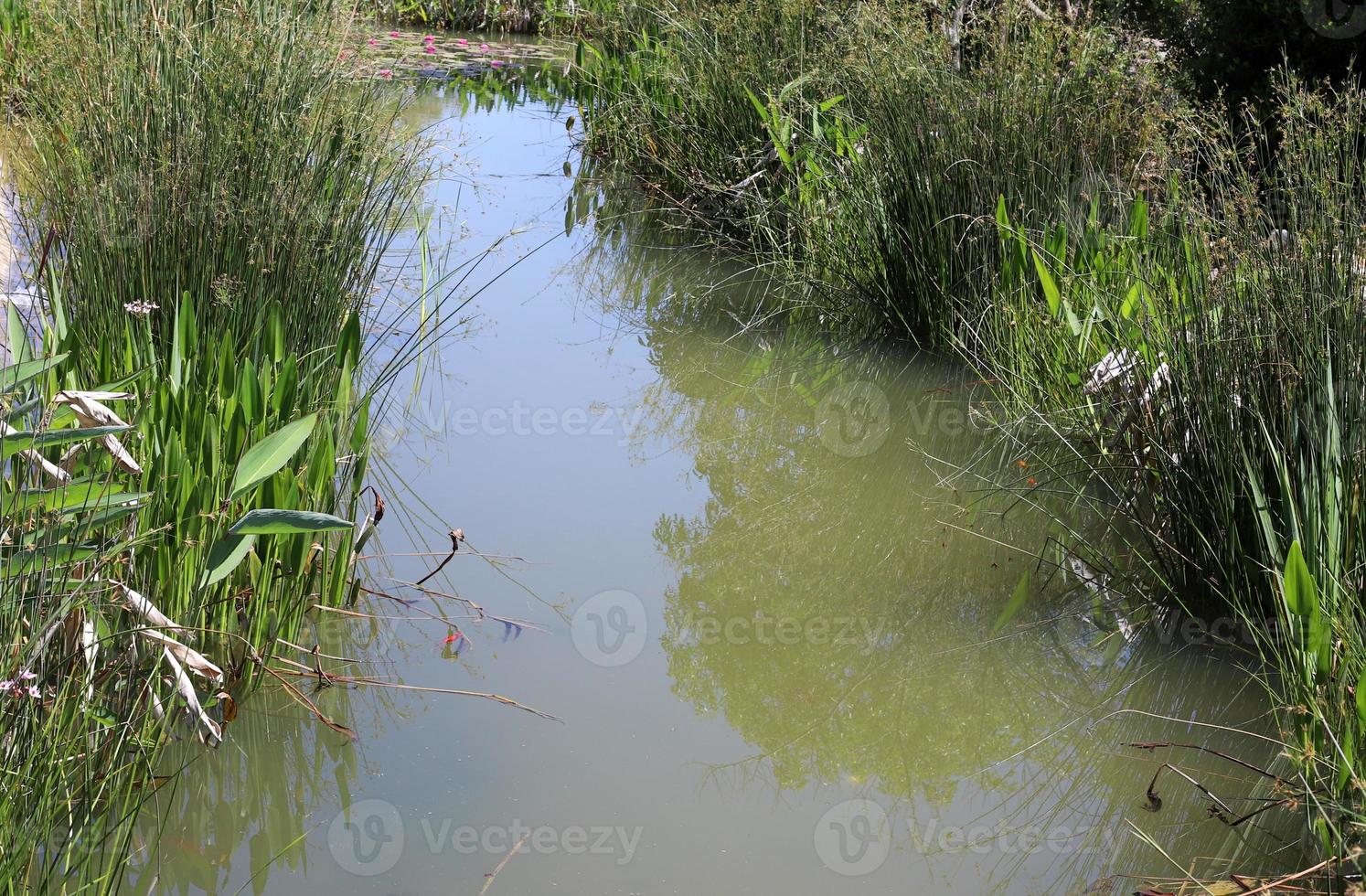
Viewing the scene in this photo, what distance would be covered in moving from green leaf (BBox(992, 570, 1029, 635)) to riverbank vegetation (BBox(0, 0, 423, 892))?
4.66ft

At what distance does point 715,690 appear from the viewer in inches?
101

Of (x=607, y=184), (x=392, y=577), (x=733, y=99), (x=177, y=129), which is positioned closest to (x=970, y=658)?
(x=392, y=577)

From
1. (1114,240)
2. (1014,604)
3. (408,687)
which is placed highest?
(1114,240)

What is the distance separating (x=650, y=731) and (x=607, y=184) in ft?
16.4

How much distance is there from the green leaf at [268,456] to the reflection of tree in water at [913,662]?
0.89 m

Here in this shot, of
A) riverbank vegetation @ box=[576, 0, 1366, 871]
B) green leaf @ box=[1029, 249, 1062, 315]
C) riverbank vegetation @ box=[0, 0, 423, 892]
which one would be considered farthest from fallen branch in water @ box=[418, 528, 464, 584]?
green leaf @ box=[1029, 249, 1062, 315]

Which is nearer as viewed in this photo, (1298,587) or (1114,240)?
(1298,587)

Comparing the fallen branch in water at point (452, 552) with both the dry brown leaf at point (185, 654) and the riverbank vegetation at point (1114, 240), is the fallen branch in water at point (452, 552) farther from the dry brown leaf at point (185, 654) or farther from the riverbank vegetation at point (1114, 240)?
the riverbank vegetation at point (1114, 240)

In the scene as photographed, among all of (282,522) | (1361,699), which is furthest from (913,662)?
(282,522)

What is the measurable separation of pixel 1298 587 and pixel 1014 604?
96 cm

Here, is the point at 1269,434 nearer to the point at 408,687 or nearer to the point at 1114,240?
the point at 1114,240

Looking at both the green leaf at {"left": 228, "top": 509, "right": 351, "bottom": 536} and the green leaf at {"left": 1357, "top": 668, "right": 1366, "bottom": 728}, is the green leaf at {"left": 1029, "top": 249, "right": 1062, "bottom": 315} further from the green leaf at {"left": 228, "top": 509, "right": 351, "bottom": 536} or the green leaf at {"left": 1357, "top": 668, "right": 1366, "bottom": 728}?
the green leaf at {"left": 228, "top": 509, "right": 351, "bottom": 536}

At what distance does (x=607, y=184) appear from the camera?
700 cm

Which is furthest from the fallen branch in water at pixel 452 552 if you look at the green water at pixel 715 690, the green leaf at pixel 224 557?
the green leaf at pixel 224 557
